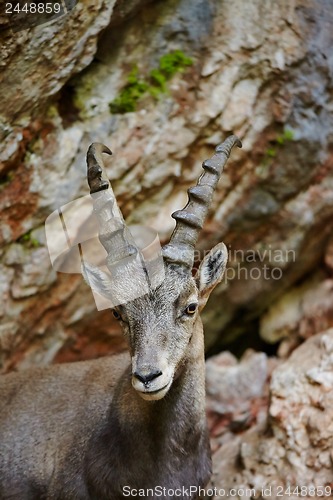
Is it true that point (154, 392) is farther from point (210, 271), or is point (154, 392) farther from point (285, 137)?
point (285, 137)

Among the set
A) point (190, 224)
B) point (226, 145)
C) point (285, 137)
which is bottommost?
point (285, 137)

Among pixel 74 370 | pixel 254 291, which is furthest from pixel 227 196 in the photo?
pixel 74 370

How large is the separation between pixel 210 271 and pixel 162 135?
342 centimetres

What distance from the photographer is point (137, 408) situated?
8078 mm

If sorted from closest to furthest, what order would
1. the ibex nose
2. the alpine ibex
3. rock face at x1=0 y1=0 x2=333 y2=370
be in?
the ibex nose → the alpine ibex → rock face at x1=0 y1=0 x2=333 y2=370

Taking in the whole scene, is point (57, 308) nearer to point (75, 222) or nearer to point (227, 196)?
point (75, 222)

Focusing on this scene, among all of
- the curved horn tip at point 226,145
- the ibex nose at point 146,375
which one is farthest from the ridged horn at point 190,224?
the ibex nose at point 146,375

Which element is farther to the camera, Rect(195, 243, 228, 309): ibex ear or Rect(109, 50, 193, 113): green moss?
Rect(109, 50, 193, 113): green moss

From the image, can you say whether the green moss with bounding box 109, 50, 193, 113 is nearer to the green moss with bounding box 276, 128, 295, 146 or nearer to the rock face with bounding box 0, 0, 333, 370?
the rock face with bounding box 0, 0, 333, 370

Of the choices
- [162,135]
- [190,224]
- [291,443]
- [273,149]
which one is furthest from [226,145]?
[291,443]

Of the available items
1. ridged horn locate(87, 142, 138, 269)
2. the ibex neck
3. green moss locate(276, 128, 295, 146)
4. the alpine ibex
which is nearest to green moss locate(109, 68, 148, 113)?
the alpine ibex

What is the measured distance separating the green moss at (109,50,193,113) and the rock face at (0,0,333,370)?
5cm

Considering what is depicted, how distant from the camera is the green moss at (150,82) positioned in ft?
35.4

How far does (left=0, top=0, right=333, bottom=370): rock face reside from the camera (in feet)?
33.6
